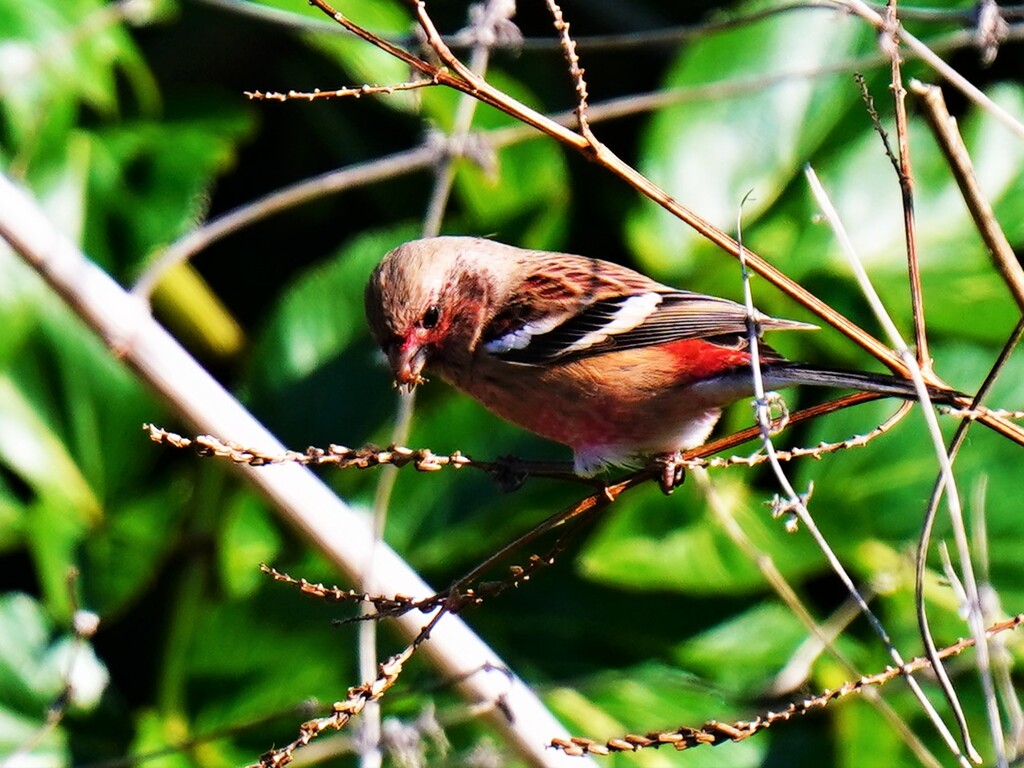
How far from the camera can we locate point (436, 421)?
145 inches

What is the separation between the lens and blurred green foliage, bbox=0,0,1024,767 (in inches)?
135

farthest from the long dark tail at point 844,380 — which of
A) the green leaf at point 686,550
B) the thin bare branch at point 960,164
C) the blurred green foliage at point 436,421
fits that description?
the green leaf at point 686,550

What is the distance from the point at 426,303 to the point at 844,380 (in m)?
1.03

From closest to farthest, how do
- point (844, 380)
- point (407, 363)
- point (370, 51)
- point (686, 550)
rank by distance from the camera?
point (844, 380)
point (407, 363)
point (686, 550)
point (370, 51)

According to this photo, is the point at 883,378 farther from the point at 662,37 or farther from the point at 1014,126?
the point at 662,37

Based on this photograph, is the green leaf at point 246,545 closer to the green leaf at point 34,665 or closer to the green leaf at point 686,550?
the green leaf at point 34,665

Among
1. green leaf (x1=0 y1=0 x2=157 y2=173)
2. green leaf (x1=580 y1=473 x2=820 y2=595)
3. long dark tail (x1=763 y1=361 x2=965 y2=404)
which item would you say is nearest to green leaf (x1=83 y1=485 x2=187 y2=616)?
green leaf (x1=0 y1=0 x2=157 y2=173)

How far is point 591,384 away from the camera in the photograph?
2992mm

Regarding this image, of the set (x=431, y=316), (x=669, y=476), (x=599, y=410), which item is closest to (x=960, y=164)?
(x=669, y=476)

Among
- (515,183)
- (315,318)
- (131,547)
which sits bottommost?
(131,547)

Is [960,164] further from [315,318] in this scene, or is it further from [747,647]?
[315,318]

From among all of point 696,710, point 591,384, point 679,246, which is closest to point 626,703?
point 696,710

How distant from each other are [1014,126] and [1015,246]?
2.06 metres

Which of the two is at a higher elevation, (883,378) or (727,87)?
(727,87)
